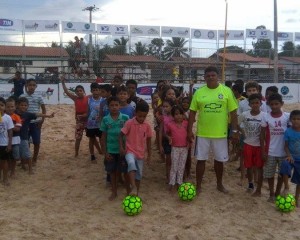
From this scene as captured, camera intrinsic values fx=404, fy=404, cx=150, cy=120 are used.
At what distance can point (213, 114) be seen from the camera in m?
5.92

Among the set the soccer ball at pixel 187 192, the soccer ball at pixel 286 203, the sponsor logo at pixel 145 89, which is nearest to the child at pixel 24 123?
the soccer ball at pixel 187 192

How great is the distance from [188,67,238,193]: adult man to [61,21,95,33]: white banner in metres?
14.4

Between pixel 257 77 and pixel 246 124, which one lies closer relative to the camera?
pixel 246 124

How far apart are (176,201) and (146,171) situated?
1.38 metres

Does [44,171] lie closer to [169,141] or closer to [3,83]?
[169,141]

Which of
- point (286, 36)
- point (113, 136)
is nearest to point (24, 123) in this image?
point (113, 136)

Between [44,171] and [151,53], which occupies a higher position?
[151,53]

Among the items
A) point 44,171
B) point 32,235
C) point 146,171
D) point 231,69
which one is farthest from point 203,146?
point 231,69

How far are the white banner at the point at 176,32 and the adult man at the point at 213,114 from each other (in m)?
15.8

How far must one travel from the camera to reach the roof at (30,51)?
1834 cm

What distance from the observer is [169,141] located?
20.6 feet

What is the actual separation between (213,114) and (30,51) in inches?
579

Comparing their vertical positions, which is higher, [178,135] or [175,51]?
[175,51]

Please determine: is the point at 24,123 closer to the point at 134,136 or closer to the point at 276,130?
the point at 134,136
